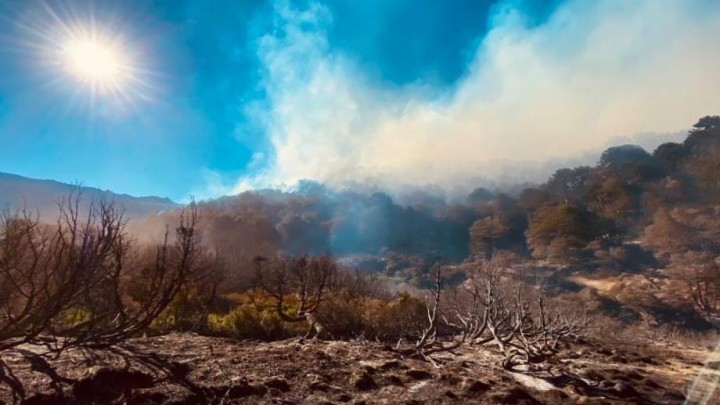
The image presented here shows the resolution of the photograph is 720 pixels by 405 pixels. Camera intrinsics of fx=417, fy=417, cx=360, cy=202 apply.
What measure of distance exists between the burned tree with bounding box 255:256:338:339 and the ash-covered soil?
3932 millimetres

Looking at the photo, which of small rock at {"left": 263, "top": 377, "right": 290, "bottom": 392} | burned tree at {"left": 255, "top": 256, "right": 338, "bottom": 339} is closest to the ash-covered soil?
small rock at {"left": 263, "top": 377, "right": 290, "bottom": 392}

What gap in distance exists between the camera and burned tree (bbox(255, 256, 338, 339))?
14484 millimetres

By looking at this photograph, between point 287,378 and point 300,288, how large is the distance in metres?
16.1

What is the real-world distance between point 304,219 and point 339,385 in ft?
266

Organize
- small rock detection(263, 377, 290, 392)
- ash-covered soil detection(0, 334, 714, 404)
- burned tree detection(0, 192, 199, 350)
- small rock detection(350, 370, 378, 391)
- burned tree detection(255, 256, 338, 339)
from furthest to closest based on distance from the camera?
1. burned tree detection(255, 256, 338, 339)
2. small rock detection(350, 370, 378, 391)
3. small rock detection(263, 377, 290, 392)
4. ash-covered soil detection(0, 334, 714, 404)
5. burned tree detection(0, 192, 199, 350)

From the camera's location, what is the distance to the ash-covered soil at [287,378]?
5293mm

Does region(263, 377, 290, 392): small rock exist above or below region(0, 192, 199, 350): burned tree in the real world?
below

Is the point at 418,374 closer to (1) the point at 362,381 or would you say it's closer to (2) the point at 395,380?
(2) the point at 395,380

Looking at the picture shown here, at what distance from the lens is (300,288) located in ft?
73.2

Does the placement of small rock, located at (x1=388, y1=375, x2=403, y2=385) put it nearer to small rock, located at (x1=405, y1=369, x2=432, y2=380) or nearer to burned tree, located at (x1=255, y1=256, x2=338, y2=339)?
small rock, located at (x1=405, y1=369, x2=432, y2=380)

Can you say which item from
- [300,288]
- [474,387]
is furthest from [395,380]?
[300,288]

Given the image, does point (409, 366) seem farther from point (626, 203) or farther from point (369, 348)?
point (626, 203)

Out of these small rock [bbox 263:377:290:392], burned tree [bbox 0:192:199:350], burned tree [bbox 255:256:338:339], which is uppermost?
burned tree [bbox 0:192:199:350]

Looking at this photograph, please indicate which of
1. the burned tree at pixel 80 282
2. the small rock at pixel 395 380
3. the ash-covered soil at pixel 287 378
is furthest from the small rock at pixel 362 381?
the burned tree at pixel 80 282
